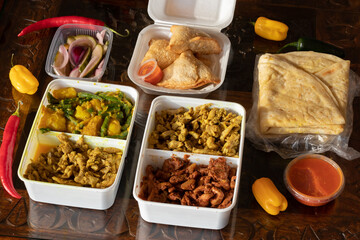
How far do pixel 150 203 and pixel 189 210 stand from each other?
22 centimetres

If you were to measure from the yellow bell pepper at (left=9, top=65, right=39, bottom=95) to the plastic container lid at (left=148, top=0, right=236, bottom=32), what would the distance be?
3.21ft

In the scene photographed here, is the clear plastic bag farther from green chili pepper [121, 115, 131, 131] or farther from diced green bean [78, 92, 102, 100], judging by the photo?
diced green bean [78, 92, 102, 100]

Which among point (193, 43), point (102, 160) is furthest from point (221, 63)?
point (102, 160)

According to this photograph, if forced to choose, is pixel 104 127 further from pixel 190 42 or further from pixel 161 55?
pixel 190 42

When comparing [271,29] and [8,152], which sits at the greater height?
[271,29]

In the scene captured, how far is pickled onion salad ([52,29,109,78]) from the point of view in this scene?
3.66 m

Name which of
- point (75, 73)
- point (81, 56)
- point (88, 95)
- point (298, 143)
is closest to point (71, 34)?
point (81, 56)

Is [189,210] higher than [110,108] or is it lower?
lower

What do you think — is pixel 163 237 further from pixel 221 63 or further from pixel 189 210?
pixel 221 63

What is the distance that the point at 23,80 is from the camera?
142 inches

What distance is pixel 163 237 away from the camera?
10.0ft

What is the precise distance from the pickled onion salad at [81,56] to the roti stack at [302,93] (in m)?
1.16

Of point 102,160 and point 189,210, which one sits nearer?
point 189,210

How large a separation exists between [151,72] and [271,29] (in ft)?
3.48
